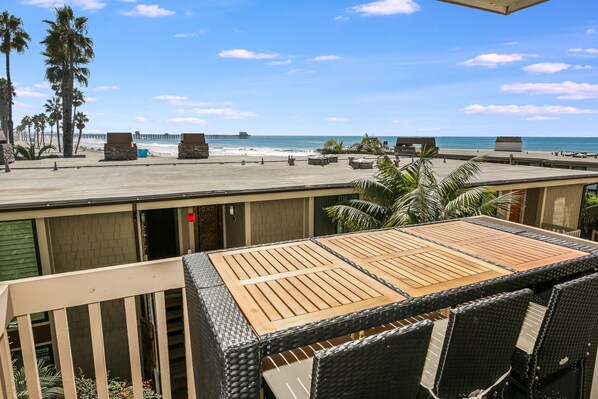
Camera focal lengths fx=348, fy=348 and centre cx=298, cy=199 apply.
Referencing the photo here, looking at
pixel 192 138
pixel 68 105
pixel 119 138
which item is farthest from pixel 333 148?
pixel 68 105

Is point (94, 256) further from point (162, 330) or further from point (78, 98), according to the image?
point (78, 98)

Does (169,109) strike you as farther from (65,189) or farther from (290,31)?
(65,189)

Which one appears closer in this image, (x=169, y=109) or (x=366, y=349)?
(x=366, y=349)

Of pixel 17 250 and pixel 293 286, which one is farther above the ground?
pixel 293 286

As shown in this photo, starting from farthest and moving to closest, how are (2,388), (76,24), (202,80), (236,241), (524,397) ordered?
(202,80), (76,24), (236,241), (524,397), (2,388)

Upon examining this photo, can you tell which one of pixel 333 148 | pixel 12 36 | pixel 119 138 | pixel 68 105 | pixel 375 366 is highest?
pixel 12 36

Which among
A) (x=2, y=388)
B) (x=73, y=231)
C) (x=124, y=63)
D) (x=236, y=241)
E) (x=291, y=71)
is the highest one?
(x=291, y=71)

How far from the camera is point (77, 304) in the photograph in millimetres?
2100

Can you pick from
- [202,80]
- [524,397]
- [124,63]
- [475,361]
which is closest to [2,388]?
[475,361]

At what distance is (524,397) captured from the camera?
2373 mm

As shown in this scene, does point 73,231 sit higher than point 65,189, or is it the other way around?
point 65,189

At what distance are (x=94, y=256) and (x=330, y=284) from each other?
6.60 meters

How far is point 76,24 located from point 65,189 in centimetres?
2461

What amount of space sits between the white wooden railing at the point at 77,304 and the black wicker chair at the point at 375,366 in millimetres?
1274
